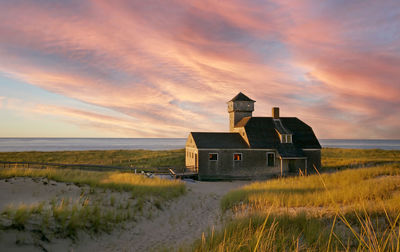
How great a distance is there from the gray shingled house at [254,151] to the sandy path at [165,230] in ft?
42.9

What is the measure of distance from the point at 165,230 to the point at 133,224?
1416 millimetres

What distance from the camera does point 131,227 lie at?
10.8 m

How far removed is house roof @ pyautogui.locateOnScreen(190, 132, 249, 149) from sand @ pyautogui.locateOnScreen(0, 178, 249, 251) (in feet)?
36.4

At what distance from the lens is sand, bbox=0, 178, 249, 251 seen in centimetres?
795

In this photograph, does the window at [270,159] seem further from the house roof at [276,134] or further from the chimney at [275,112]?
the chimney at [275,112]

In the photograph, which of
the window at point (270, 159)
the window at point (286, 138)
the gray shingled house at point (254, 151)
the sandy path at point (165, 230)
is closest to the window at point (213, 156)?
the gray shingled house at point (254, 151)

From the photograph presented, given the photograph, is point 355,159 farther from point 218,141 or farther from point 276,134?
point 218,141

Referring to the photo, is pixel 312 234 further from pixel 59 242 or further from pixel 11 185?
pixel 11 185

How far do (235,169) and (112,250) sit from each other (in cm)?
2140

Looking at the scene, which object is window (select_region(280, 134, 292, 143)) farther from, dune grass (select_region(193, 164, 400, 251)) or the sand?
dune grass (select_region(193, 164, 400, 251))

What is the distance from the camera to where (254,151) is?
2948 centimetres

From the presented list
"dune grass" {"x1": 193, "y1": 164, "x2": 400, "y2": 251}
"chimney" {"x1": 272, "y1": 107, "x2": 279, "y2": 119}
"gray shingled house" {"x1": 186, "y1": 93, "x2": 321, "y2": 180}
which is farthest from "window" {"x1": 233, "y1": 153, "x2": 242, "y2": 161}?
"dune grass" {"x1": 193, "y1": 164, "x2": 400, "y2": 251}

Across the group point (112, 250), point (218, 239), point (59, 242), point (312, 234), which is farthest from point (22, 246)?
point (312, 234)

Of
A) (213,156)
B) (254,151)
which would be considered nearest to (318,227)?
(213,156)
